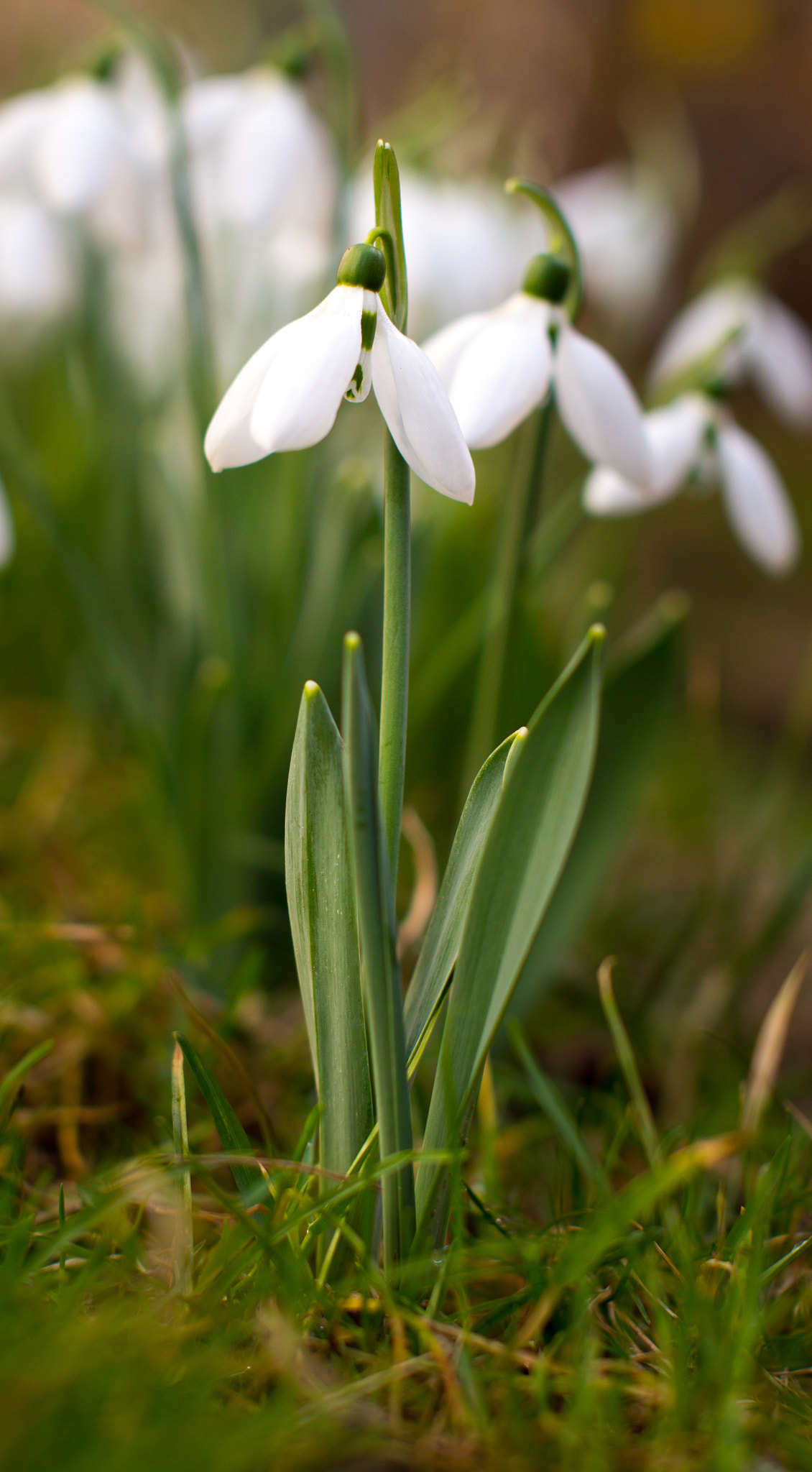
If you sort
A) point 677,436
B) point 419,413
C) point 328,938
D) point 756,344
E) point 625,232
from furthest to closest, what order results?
1. point 625,232
2. point 756,344
3. point 677,436
4. point 328,938
5. point 419,413

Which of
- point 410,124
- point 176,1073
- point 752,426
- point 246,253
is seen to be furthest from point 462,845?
point 752,426

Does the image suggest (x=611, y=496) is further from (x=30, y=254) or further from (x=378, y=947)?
(x=30, y=254)

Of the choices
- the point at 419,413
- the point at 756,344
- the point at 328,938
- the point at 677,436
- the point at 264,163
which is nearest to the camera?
the point at 419,413

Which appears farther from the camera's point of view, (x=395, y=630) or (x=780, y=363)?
(x=780, y=363)

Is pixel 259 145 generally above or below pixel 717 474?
above

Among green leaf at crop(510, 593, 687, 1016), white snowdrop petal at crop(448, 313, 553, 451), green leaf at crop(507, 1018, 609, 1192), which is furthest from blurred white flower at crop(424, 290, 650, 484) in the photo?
green leaf at crop(507, 1018, 609, 1192)

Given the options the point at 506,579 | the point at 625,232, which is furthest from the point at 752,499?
the point at 625,232
